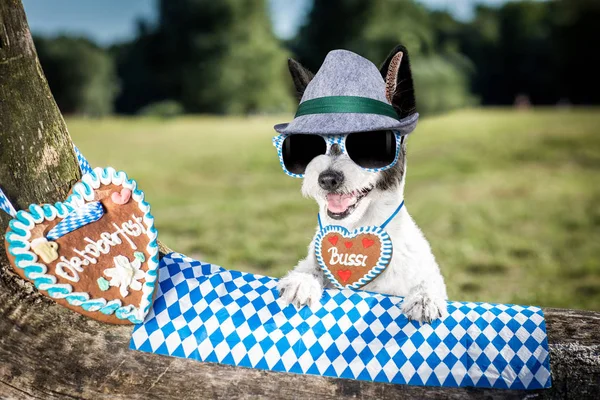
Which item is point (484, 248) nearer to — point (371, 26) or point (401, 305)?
point (401, 305)

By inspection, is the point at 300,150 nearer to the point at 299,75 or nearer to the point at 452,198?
the point at 299,75

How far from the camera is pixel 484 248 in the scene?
346 inches

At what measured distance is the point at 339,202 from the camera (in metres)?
2.63

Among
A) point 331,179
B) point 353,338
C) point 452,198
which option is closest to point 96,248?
point 331,179

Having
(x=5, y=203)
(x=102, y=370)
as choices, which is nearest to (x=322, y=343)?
(x=102, y=370)

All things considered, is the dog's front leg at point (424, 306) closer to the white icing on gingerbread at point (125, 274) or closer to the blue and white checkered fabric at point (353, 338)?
the blue and white checkered fabric at point (353, 338)

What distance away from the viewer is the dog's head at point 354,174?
8.24ft

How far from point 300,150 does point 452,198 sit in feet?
34.4

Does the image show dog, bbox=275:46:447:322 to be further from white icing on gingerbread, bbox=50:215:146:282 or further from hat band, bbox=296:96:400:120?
white icing on gingerbread, bbox=50:215:146:282

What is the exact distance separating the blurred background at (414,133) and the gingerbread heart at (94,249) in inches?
59.4

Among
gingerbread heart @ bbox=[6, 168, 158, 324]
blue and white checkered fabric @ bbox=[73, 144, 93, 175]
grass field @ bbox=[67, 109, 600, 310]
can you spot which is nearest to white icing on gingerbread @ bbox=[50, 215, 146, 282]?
gingerbread heart @ bbox=[6, 168, 158, 324]

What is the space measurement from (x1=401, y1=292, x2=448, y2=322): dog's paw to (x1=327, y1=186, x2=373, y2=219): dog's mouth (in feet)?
1.68

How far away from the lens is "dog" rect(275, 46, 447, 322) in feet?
8.09

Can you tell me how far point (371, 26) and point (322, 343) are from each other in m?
22.2
